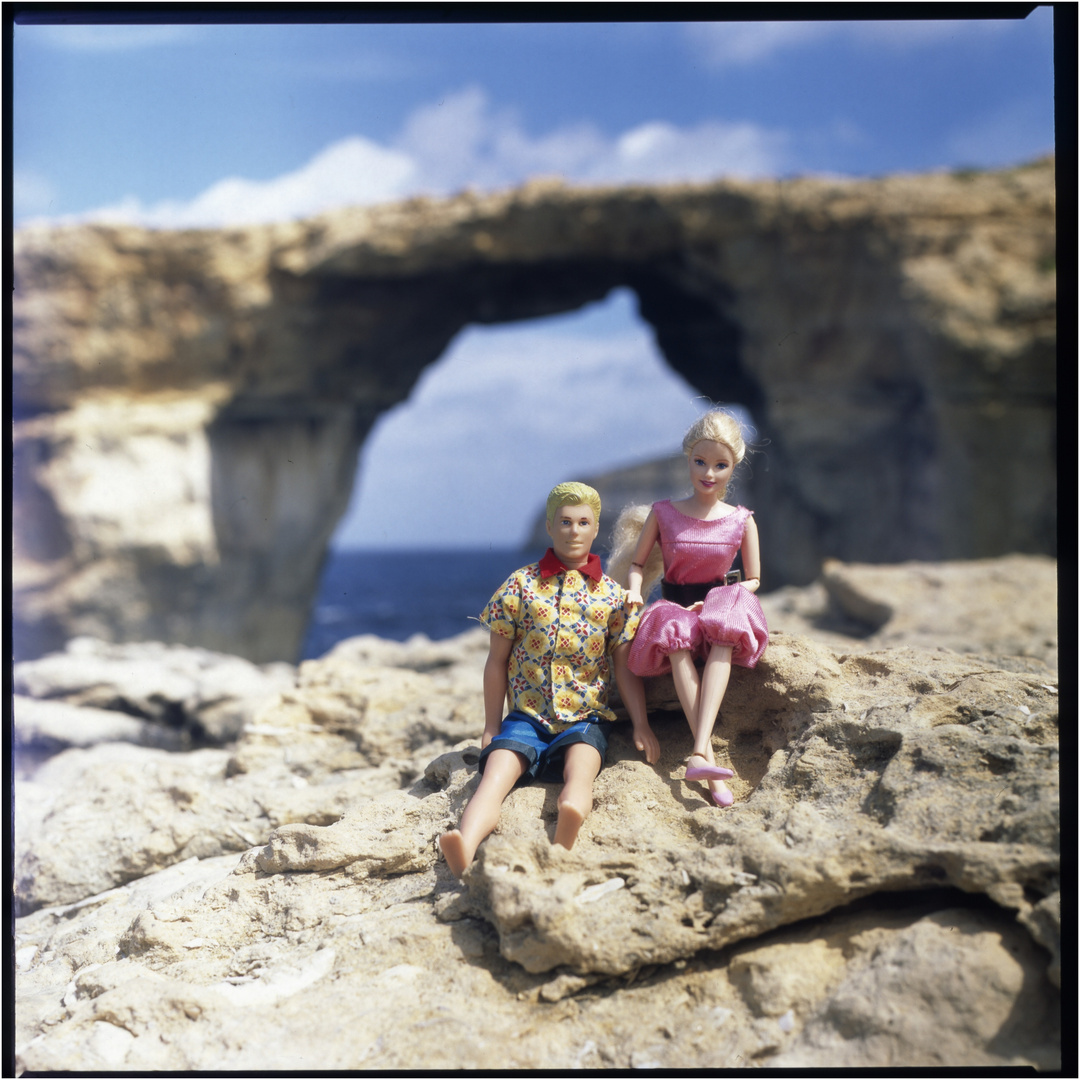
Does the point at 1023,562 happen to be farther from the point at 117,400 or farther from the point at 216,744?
the point at 117,400

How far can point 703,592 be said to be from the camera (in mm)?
2766

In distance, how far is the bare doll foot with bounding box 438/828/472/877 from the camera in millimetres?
2375

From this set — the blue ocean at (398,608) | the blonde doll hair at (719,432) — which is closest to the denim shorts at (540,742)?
the blonde doll hair at (719,432)

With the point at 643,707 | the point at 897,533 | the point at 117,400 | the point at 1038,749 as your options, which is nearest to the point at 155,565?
the point at 117,400

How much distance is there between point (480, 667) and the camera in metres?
5.50

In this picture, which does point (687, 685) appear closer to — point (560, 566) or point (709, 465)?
point (560, 566)

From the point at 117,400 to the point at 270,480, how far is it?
8.39 ft

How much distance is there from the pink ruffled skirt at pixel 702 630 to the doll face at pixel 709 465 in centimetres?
30

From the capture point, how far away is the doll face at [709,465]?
8.97 feet

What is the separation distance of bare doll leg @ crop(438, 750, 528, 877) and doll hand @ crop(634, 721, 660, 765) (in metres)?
0.32

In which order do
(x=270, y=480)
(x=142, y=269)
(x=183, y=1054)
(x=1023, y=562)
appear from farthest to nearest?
(x=270, y=480) → (x=142, y=269) → (x=1023, y=562) → (x=183, y=1054)

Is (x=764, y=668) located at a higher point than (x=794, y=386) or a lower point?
lower

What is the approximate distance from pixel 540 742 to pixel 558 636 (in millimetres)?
296

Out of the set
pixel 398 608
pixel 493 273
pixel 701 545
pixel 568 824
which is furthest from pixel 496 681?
pixel 398 608
